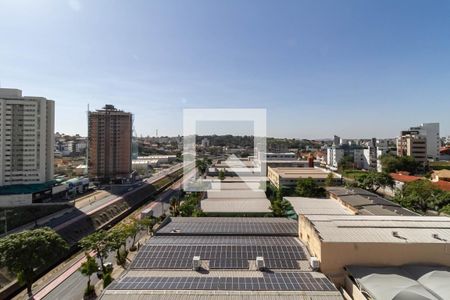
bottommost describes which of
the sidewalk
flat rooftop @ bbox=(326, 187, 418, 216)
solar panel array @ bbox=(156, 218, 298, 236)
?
the sidewalk

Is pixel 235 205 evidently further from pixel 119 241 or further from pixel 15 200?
pixel 15 200

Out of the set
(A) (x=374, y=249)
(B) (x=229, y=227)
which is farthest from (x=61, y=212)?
(A) (x=374, y=249)

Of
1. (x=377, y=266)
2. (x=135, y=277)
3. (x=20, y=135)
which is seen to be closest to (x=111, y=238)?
(x=135, y=277)

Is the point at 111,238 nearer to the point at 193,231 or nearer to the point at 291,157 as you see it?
the point at 193,231

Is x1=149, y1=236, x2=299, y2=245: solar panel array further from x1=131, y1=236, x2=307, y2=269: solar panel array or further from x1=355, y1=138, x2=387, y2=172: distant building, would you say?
x1=355, y1=138, x2=387, y2=172: distant building

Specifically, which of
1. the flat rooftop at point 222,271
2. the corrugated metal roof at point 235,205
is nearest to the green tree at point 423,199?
the corrugated metal roof at point 235,205

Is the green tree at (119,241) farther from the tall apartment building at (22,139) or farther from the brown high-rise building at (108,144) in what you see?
the brown high-rise building at (108,144)

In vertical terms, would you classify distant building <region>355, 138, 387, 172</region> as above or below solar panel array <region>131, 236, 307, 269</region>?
above

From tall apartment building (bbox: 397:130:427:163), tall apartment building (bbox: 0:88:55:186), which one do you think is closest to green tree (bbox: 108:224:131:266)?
tall apartment building (bbox: 0:88:55:186)
